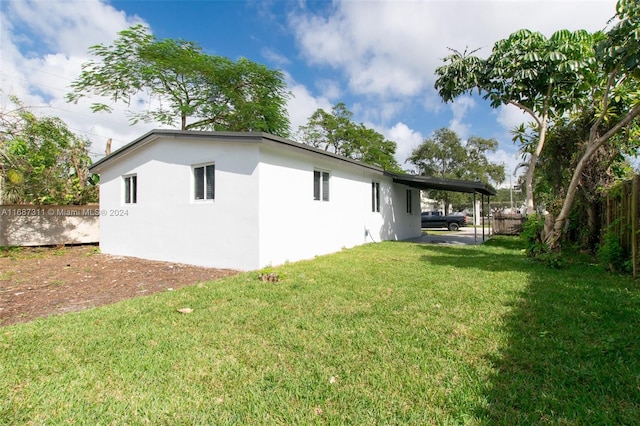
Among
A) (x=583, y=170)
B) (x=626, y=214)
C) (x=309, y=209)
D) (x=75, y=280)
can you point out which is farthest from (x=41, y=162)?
(x=583, y=170)

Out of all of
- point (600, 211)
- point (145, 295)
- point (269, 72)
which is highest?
point (269, 72)

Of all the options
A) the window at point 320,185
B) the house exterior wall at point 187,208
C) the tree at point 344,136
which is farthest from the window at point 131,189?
the tree at point 344,136

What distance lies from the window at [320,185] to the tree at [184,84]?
10.4 metres

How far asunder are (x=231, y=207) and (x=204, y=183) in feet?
4.07

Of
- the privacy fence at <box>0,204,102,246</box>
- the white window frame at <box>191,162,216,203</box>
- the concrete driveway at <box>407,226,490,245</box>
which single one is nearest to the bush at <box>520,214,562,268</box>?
the concrete driveway at <box>407,226,490,245</box>

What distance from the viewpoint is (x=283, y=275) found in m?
6.23

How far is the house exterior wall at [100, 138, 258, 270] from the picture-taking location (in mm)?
7309

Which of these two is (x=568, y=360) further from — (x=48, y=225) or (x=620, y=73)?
(x=48, y=225)

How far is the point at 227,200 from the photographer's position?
757 cm

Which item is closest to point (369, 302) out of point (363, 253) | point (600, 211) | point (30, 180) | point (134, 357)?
point (134, 357)

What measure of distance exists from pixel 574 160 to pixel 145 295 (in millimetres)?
11343

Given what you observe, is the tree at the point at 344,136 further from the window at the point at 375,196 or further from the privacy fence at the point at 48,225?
the privacy fence at the point at 48,225

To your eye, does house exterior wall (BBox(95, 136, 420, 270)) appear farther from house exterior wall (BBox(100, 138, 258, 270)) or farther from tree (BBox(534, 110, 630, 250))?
tree (BBox(534, 110, 630, 250))

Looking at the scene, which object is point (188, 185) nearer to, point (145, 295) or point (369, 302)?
point (145, 295)
